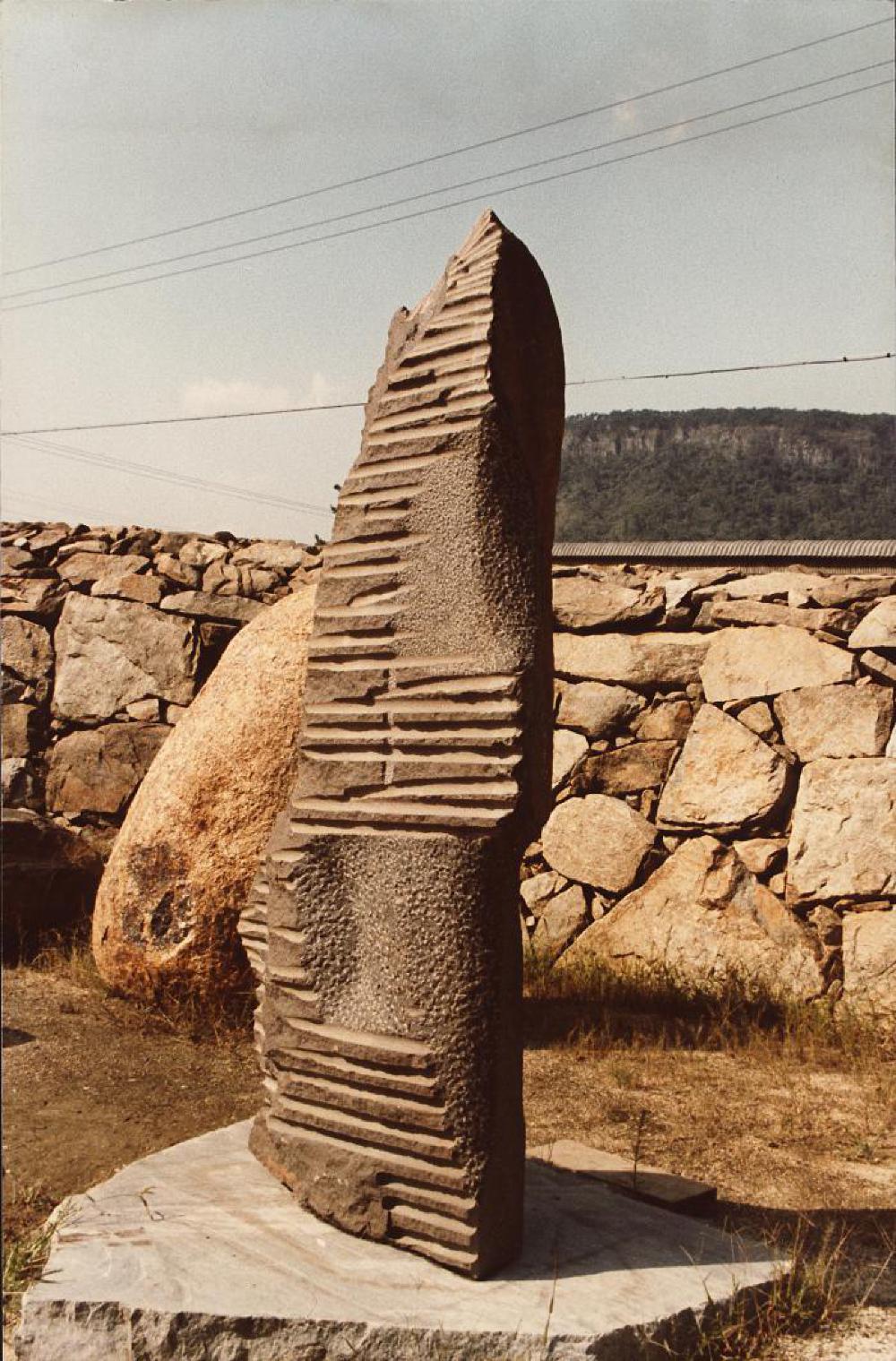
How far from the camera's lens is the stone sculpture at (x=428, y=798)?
9.68 ft

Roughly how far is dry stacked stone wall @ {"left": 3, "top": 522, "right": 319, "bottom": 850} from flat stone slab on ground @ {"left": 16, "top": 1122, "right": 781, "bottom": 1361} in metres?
4.39

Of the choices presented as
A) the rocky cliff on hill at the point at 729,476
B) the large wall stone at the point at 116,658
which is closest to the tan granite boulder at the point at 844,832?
the large wall stone at the point at 116,658

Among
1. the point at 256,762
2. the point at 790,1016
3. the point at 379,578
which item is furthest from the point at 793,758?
the point at 379,578

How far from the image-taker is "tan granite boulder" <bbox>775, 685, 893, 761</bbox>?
6.02 meters

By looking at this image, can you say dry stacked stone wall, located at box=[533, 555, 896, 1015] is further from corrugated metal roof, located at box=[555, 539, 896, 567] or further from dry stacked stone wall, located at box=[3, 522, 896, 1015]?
corrugated metal roof, located at box=[555, 539, 896, 567]

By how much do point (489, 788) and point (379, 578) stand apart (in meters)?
0.63

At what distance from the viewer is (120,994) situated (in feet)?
18.9

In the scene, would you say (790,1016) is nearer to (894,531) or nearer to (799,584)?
(799,584)

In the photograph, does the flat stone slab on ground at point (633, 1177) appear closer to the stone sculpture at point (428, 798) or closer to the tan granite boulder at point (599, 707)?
the stone sculpture at point (428, 798)

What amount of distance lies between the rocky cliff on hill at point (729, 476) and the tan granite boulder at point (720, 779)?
1122 centimetres

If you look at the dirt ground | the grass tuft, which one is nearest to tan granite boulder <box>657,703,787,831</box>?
the grass tuft

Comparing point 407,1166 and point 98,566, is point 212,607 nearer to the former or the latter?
point 98,566

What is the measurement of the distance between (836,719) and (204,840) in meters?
2.94

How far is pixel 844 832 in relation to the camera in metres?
5.95
